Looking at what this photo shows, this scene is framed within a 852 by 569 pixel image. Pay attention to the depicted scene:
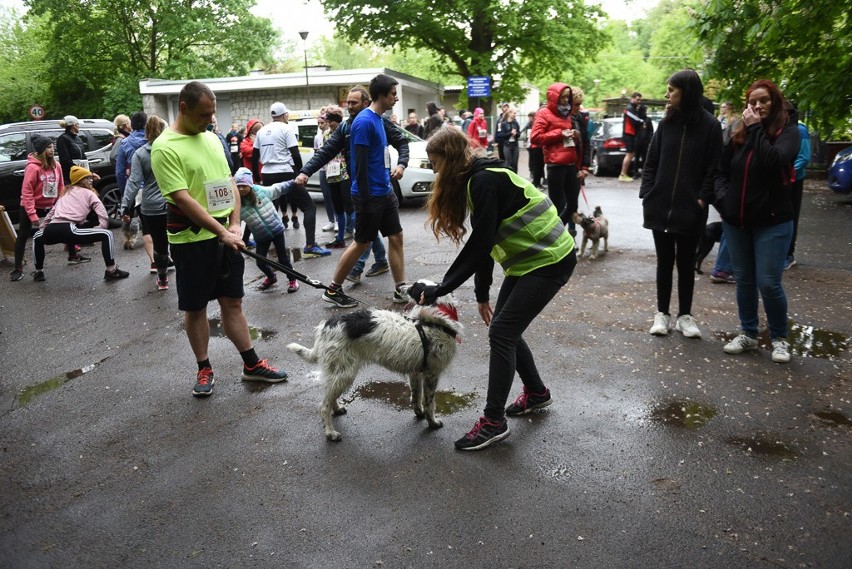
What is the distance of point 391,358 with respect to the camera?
3926mm

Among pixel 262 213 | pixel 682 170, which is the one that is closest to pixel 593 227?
pixel 682 170

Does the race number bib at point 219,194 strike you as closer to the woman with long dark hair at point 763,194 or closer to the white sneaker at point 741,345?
the woman with long dark hair at point 763,194

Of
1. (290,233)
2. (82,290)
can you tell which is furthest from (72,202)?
(290,233)

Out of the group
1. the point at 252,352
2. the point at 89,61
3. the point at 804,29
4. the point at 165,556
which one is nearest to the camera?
the point at 165,556

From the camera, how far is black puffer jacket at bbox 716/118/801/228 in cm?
466

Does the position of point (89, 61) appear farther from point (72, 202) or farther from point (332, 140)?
point (332, 140)

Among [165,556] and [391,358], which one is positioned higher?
[391,358]

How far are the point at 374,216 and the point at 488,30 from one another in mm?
25911

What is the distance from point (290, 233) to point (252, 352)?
6627 mm

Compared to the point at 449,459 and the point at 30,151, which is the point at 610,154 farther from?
the point at 449,459

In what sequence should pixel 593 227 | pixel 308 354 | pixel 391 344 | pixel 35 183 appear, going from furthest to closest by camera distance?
pixel 35 183 < pixel 593 227 < pixel 308 354 < pixel 391 344

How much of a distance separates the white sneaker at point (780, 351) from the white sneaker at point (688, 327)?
61 cm

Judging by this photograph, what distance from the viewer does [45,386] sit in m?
5.24

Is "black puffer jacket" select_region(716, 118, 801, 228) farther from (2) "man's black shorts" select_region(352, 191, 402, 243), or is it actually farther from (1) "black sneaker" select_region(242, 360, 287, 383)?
(1) "black sneaker" select_region(242, 360, 287, 383)
